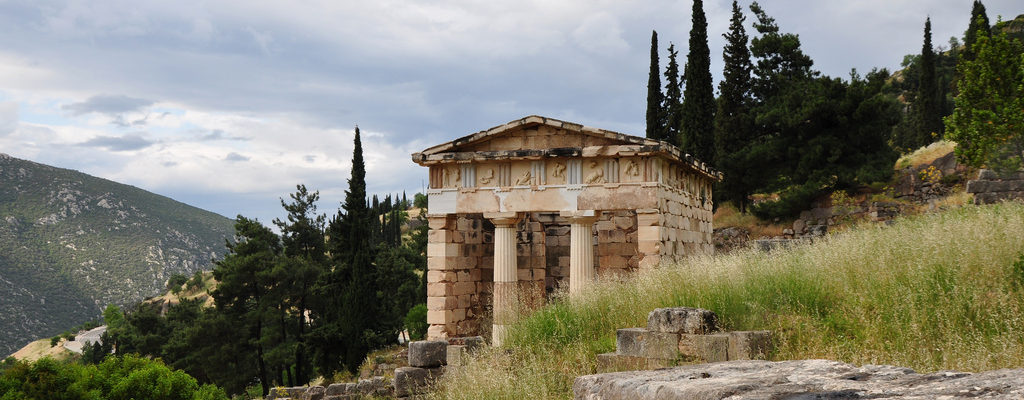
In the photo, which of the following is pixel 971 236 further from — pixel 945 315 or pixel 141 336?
pixel 141 336

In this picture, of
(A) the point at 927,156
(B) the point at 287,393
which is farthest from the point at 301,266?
(A) the point at 927,156

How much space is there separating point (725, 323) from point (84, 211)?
11609 cm

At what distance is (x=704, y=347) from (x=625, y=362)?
95 cm

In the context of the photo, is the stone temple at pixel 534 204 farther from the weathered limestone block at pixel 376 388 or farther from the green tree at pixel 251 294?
the green tree at pixel 251 294

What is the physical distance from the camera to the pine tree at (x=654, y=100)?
3425cm

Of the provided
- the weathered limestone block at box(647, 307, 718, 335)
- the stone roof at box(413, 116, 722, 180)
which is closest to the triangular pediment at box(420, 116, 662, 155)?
the stone roof at box(413, 116, 722, 180)

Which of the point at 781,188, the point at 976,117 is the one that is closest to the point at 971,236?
the point at 976,117

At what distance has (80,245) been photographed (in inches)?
3878

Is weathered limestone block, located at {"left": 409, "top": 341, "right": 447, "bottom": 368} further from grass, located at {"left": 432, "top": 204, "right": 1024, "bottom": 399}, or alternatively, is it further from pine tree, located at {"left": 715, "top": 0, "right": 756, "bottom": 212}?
pine tree, located at {"left": 715, "top": 0, "right": 756, "bottom": 212}

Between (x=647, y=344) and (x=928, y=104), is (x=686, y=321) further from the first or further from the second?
(x=928, y=104)

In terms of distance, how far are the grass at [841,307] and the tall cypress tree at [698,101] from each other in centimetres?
1966

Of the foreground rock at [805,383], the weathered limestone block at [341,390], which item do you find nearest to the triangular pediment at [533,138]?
the weathered limestone block at [341,390]

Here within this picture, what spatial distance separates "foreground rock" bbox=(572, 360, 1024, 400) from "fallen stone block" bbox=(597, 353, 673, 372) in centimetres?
339

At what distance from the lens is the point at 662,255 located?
1551 cm
